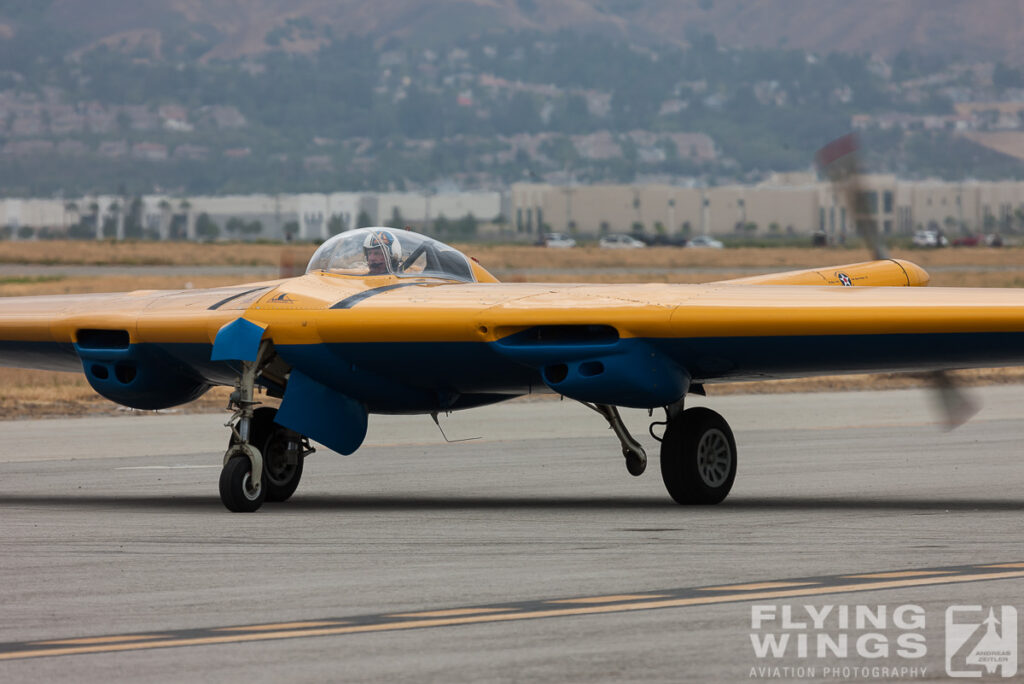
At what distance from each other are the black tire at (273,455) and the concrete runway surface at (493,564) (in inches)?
16.5

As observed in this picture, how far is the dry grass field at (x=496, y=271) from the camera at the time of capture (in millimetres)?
32062

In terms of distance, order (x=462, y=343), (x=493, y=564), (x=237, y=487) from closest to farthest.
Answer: (x=493, y=564)
(x=462, y=343)
(x=237, y=487)

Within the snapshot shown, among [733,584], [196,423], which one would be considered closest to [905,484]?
[733,584]

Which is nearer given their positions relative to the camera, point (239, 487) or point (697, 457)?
point (239, 487)

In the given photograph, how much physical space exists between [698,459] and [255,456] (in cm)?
442

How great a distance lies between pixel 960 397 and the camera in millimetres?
17031

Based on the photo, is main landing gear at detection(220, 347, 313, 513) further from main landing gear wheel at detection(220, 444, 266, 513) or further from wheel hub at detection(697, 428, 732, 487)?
wheel hub at detection(697, 428, 732, 487)

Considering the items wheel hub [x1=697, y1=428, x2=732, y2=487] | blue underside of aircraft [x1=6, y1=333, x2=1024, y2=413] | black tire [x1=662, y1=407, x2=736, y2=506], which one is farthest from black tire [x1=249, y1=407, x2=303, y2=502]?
wheel hub [x1=697, y1=428, x2=732, y2=487]

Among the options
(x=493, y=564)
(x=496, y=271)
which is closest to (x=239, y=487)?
(x=493, y=564)

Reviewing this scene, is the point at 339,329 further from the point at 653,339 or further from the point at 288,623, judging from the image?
the point at 288,623

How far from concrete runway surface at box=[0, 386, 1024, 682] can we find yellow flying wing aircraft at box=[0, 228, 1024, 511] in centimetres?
81

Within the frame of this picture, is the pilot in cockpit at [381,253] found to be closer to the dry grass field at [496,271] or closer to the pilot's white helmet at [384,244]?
the pilot's white helmet at [384,244]

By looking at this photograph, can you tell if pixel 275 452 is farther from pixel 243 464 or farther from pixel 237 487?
pixel 237 487

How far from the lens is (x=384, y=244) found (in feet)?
57.6
